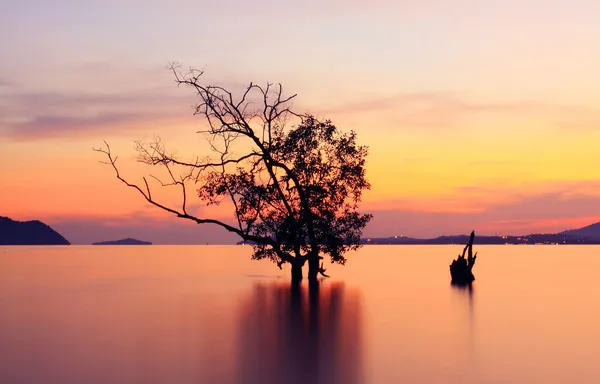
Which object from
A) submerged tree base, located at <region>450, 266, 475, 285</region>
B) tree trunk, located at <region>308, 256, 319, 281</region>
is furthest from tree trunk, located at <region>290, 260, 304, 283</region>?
submerged tree base, located at <region>450, 266, 475, 285</region>

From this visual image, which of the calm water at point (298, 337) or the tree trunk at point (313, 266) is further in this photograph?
the tree trunk at point (313, 266)

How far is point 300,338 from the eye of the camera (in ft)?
94.3

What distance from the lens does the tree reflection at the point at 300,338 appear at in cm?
2120

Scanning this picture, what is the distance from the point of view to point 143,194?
176 ft

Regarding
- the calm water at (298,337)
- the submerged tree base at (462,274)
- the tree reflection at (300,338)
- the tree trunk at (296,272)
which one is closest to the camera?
the tree reflection at (300,338)

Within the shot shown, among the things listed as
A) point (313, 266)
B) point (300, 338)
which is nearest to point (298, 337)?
point (300, 338)

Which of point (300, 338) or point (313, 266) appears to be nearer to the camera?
point (300, 338)

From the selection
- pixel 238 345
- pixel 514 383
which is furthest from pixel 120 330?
pixel 514 383

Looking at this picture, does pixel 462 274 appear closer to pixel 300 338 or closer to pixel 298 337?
pixel 298 337

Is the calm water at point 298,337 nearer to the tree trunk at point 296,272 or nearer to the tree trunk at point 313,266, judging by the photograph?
the tree trunk at point 313,266

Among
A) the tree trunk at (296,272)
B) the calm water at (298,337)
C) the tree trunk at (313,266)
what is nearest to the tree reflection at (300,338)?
the calm water at (298,337)

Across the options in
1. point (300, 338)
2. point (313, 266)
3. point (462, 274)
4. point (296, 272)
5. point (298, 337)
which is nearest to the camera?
point (300, 338)

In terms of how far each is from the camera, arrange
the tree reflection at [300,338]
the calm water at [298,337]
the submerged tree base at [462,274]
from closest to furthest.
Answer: the tree reflection at [300,338]
the calm water at [298,337]
the submerged tree base at [462,274]

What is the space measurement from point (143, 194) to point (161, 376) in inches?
1327
